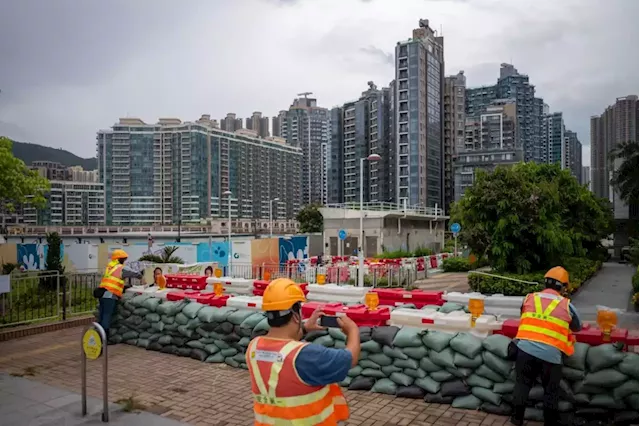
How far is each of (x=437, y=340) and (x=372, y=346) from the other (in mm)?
788

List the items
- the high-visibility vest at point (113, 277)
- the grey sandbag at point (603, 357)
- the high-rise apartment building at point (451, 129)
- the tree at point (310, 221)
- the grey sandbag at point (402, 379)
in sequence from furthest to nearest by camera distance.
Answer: the high-rise apartment building at point (451, 129)
the tree at point (310, 221)
the high-visibility vest at point (113, 277)
the grey sandbag at point (402, 379)
the grey sandbag at point (603, 357)

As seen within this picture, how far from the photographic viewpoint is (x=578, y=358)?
14.7ft

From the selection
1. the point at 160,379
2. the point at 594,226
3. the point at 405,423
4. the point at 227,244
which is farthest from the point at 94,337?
the point at 594,226

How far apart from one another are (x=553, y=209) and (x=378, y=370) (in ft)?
40.3

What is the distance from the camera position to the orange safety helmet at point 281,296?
2.57m

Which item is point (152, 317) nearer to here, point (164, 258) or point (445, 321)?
point (445, 321)

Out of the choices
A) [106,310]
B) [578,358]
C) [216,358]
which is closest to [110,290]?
[106,310]

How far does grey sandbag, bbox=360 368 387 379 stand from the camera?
220 inches

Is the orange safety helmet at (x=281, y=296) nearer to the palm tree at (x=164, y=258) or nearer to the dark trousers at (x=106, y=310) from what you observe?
the dark trousers at (x=106, y=310)

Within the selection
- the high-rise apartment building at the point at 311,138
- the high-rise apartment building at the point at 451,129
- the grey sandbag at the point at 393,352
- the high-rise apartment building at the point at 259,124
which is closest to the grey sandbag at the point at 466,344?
the grey sandbag at the point at 393,352

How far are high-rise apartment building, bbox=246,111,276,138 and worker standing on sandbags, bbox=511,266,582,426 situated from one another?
13366cm

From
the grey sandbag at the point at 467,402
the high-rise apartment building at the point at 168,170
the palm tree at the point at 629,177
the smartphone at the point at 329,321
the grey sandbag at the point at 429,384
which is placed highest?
the high-rise apartment building at the point at 168,170

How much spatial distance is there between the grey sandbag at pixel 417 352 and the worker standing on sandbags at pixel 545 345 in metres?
1.05

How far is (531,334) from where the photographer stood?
4379mm
